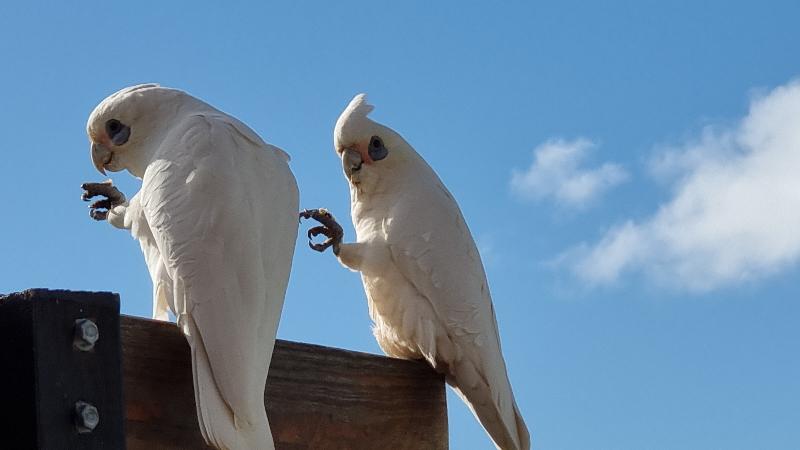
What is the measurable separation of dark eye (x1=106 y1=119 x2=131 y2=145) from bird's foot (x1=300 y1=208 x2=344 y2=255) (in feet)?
1.74

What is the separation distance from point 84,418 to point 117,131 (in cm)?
90

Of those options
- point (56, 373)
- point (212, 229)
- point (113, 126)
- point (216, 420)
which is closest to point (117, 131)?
point (113, 126)

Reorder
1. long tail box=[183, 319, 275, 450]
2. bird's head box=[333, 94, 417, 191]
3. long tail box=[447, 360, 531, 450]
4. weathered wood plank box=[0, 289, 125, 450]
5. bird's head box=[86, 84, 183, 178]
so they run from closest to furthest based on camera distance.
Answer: weathered wood plank box=[0, 289, 125, 450] → long tail box=[183, 319, 275, 450] → bird's head box=[86, 84, 183, 178] → long tail box=[447, 360, 531, 450] → bird's head box=[333, 94, 417, 191]

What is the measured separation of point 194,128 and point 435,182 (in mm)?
791

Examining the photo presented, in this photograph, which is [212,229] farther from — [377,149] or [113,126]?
[377,149]

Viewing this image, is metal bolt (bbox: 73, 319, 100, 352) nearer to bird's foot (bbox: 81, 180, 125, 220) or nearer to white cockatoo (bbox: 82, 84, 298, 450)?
white cockatoo (bbox: 82, 84, 298, 450)

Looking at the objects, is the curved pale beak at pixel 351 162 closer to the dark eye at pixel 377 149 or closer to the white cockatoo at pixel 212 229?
the dark eye at pixel 377 149

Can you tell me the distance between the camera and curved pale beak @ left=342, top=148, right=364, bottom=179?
2.48 meters

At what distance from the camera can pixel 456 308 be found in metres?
2.27

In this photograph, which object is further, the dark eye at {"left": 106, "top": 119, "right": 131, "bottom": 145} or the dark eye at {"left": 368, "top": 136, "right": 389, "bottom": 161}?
the dark eye at {"left": 368, "top": 136, "right": 389, "bottom": 161}

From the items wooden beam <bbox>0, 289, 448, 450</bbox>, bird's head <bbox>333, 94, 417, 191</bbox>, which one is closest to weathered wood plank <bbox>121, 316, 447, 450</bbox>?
wooden beam <bbox>0, 289, 448, 450</bbox>

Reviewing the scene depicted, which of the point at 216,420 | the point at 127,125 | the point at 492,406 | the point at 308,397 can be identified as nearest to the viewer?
the point at 216,420

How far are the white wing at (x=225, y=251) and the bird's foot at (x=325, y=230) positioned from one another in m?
0.52

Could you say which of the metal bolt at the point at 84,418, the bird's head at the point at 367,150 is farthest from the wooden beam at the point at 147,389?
the bird's head at the point at 367,150
